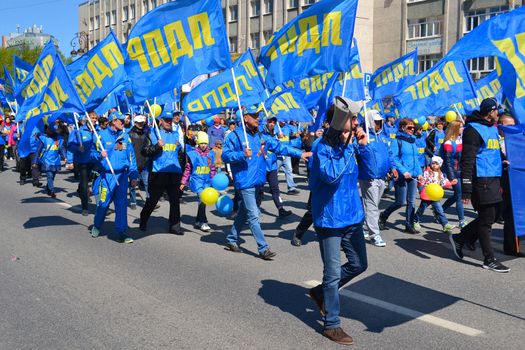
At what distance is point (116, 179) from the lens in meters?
8.42

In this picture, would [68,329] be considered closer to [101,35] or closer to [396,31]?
[396,31]

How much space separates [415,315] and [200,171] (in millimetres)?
5212

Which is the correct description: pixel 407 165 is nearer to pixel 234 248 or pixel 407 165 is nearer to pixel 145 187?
pixel 234 248

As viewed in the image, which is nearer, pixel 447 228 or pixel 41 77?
pixel 447 228

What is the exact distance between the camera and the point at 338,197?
4.69m

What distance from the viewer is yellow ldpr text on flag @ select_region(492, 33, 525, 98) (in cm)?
571

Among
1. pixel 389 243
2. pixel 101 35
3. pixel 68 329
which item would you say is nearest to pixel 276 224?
pixel 389 243

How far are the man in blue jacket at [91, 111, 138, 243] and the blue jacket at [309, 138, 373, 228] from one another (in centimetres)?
419

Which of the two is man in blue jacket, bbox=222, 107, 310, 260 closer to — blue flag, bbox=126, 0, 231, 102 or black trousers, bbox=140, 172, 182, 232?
blue flag, bbox=126, 0, 231, 102

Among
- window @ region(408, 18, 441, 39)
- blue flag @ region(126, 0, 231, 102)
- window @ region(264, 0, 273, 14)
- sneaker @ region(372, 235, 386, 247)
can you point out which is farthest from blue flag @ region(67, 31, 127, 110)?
window @ region(264, 0, 273, 14)

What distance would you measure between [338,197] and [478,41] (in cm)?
278

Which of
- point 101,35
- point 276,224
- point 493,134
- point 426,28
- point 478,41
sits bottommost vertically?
point 276,224

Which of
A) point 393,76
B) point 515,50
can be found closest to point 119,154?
point 515,50

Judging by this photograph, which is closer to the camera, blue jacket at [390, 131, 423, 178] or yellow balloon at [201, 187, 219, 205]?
yellow balloon at [201, 187, 219, 205]
